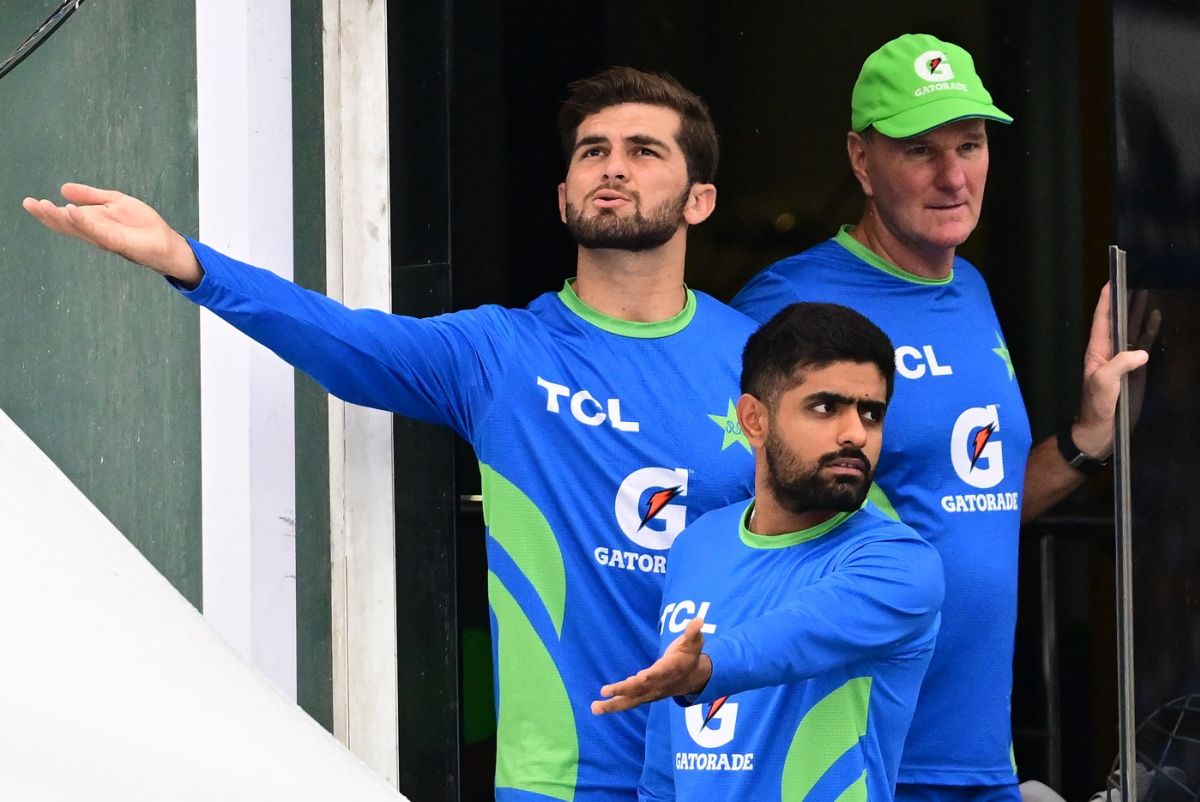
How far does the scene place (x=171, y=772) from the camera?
134 centimetres

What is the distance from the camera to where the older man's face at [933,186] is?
3.47 meters

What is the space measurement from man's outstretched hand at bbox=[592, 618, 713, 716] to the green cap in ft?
4.61

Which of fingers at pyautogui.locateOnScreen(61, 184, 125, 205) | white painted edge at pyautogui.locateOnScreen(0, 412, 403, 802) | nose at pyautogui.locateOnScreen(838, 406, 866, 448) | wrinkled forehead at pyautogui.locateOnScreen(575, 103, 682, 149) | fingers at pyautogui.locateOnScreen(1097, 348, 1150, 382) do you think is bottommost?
white painted edge at pyautogui.locateOnScreen(0, 412, 403, 802)

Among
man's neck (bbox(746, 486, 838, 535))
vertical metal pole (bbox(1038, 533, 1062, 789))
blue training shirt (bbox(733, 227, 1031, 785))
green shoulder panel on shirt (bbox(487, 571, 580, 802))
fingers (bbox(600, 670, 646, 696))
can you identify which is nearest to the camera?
fingers (bbox(600, 670, 646, 696))

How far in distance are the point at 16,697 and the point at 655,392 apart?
1.98m

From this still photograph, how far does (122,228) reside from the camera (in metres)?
2.77

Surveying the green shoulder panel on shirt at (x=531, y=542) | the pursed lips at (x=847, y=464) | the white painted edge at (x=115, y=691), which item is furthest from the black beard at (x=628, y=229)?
the white painted edge at (x=115, y=691)

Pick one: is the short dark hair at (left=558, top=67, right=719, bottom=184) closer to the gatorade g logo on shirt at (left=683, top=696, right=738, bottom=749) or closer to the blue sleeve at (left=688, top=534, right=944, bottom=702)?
the blue sleeve at (left=688, top=534, right=944, bottom=702)

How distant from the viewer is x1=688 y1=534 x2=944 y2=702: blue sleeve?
2.57m

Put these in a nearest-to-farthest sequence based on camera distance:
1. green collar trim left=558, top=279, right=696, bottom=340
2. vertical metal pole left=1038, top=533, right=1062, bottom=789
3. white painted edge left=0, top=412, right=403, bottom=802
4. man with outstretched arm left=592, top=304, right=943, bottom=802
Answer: white painted edge left=0, top=412, right=403, bottom=802 < man with outstretched arm left=592, top=304, right=943, bottom=802 < green collar trim left=558, top=279, right=696, bottom=340 < vertical metal pole left=1038, top=533, right=1062, bottom=789

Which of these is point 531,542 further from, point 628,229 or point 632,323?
point 628,229

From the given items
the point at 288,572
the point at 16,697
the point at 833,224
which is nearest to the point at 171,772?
the point at 16,697

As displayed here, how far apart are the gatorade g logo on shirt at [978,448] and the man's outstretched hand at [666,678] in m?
1.07

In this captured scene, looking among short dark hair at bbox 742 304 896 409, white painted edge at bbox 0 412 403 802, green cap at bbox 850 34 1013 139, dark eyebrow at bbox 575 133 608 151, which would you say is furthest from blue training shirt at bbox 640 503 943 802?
white painted edge at bbox 0 412 403 802
